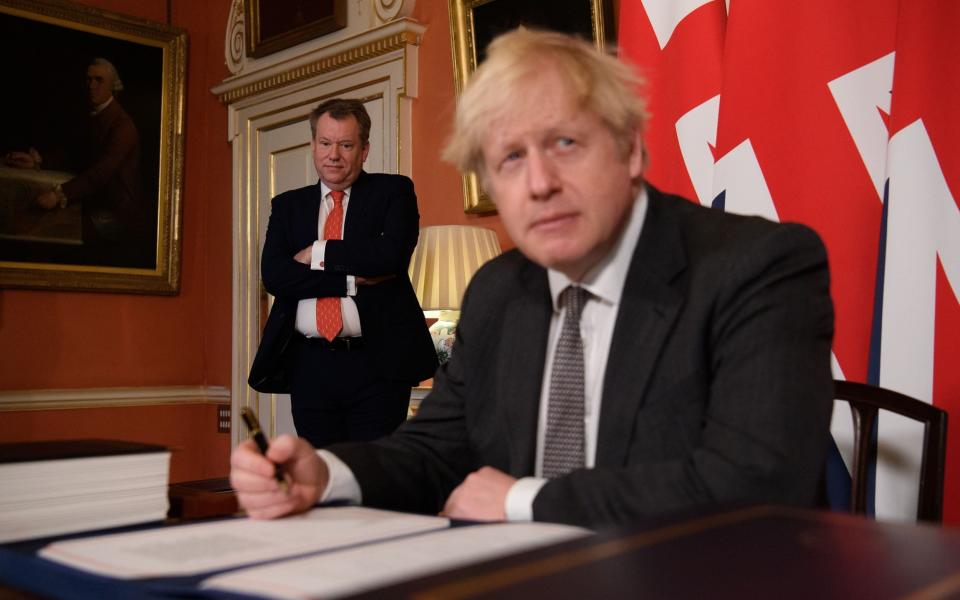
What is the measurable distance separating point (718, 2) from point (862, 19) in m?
0.52

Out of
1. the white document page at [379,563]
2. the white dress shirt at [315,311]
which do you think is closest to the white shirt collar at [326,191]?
the white dress shirt at [315,311]

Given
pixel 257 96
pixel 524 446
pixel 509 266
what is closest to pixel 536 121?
pixel 509 266

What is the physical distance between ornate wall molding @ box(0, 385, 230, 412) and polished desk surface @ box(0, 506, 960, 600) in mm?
5523

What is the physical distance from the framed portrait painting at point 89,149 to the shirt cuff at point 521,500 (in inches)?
195

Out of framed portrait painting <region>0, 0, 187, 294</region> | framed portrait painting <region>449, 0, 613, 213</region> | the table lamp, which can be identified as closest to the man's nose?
the table lamp

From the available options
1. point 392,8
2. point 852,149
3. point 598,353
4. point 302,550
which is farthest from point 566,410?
point 392,8

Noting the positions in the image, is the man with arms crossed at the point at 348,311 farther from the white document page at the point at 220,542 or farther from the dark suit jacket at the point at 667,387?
the white document page at the point at 220,542

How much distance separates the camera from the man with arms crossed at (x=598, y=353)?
1.22 meters

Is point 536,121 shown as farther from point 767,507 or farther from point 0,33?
point 0,33

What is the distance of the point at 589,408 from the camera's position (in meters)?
1.49

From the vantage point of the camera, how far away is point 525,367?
154 cm

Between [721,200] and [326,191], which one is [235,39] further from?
[721,200]

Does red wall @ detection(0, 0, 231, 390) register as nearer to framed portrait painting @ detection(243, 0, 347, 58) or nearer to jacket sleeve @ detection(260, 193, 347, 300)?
framed portrait painting @ detection(243, 0, 347, 58)

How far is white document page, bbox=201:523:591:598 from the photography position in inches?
24.7
